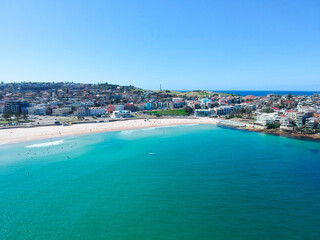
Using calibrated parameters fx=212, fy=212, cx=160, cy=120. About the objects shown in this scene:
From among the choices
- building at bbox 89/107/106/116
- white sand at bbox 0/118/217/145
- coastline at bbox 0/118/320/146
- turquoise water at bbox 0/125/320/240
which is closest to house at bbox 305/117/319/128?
coastline at bbox 0/118/320/146

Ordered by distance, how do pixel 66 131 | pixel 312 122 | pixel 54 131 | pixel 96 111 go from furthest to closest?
pixel 96 111, pixel 66 131, pixel 54 131, pixel 312 122

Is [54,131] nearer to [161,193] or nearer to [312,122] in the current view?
[161,193]

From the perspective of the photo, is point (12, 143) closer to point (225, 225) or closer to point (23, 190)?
point (23, 190)

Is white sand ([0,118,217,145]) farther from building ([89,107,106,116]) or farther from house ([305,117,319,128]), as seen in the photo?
house ([305,117,319,128])

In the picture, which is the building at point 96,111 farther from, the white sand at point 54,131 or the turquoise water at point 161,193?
the turquoise water at point 161,193

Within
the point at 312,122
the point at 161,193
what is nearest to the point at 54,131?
the point at 161,193

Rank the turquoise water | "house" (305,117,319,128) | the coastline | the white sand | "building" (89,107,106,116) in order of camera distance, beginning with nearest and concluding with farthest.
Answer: the turquoise water → the coastline → the white sand → "house" (305,117,319,128) → "building" (89,107,106,116)

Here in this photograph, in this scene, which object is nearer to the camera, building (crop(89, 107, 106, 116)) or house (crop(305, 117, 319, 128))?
house (crop(305, 117, 319, 128))

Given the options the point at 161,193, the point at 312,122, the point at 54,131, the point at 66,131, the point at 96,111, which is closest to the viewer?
the point at 161,193

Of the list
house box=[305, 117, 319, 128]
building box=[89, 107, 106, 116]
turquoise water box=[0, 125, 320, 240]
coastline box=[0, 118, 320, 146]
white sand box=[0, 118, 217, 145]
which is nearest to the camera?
turquoise water box=[0, 125, 320, 240]
